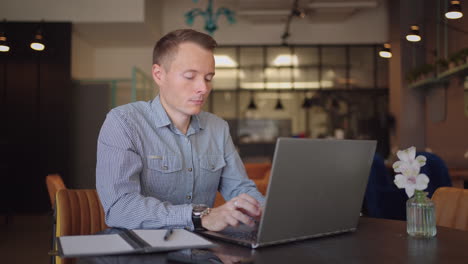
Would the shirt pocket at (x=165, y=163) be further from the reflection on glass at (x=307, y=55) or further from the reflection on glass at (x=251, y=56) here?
the reflection on glass at (x=307, y=55)

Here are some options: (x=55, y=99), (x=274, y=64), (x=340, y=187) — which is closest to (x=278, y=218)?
(x=340, y=187)

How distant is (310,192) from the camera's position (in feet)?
4.32

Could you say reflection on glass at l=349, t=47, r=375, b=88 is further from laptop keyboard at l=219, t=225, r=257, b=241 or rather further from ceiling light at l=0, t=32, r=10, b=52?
laptop keyboard at l=219, t=225, r=257, b=241

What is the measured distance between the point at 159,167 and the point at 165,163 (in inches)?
1.3

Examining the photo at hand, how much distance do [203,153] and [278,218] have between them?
2.44 ft

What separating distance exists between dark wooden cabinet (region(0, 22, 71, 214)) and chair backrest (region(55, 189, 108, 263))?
7040mm

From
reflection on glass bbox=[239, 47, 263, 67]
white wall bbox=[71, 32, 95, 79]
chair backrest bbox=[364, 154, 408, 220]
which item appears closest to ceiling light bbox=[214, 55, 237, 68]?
reflection on glass bbox=[239, 47, 263, 67]

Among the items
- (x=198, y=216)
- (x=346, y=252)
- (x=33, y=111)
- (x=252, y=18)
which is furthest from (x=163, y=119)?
(x=252, y=18)

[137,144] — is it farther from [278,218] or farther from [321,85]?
[321,85]

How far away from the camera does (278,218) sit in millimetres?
1252

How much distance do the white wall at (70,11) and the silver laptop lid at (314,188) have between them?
318 inches

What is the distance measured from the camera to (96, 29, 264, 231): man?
1.51 m

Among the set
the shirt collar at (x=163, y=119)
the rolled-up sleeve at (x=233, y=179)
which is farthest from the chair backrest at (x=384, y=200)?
the shirt collar at (x=163, y=119)

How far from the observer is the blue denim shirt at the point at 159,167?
153 centimetres
